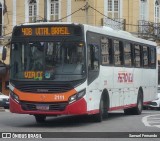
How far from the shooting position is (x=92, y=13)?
4084cm

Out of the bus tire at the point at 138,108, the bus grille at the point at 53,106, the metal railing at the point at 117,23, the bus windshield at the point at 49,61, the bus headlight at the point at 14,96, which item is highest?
the metal railing at the point at 117,23

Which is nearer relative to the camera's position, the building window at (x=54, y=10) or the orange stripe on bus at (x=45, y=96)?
the orange stripe on bus at (x=45, y=96)

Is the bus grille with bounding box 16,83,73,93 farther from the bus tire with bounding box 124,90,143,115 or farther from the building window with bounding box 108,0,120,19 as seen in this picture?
the building window with bounding box 108,0,120,19

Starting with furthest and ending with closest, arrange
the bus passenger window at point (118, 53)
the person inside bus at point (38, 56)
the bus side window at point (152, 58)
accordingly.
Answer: the bus side window at point (152, 58) → the bus passenger window at point (118, 53) → the person inside bus at point (38, 56)

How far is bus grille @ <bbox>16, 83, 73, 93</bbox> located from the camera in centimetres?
1836

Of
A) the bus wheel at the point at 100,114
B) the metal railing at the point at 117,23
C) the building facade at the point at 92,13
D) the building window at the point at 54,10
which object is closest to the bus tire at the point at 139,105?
the bus wheel at the point at 100,114

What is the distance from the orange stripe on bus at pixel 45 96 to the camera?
18.4m

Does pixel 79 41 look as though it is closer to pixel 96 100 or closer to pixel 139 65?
pixel 96 100

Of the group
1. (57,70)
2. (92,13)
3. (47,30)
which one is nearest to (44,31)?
(47,30)

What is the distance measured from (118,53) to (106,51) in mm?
1422

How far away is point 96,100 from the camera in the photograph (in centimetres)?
1978

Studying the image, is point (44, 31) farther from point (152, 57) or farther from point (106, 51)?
point (152, 57)

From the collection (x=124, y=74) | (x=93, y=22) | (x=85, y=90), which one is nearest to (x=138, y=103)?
(x=124, y=74)

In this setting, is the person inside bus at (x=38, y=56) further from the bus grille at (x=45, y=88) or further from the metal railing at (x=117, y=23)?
the metal railing at (x=117, y=23)
